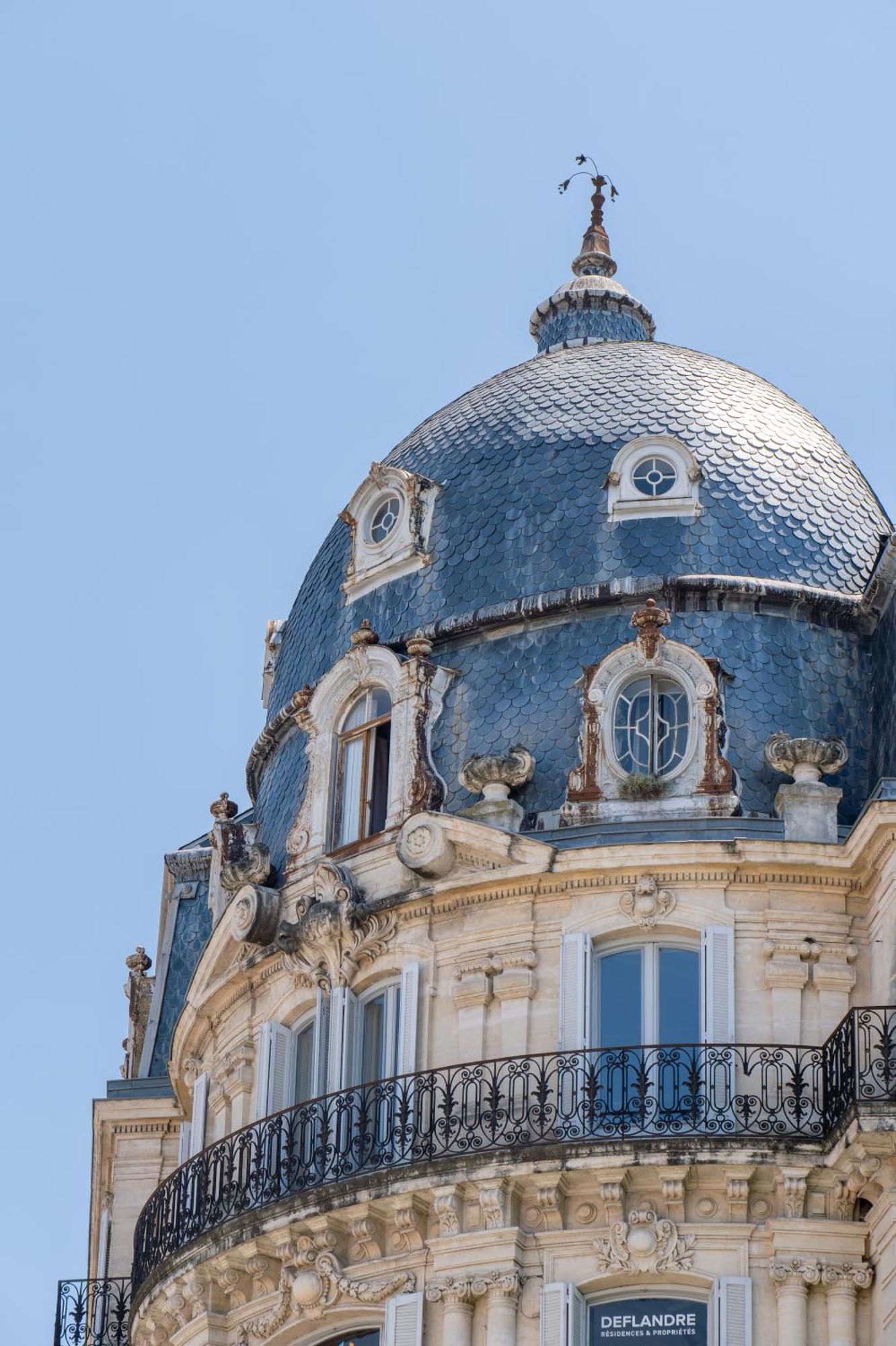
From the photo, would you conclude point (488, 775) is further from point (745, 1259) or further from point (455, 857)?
point (745, 1259)

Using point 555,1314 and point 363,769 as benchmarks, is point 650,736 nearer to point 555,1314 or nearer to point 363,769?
point 363,769

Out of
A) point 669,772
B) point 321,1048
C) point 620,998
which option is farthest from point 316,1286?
point 669,772

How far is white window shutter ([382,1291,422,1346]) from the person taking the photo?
1160 inches

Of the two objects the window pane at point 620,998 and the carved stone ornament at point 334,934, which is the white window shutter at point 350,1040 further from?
the window pane at point 620,998

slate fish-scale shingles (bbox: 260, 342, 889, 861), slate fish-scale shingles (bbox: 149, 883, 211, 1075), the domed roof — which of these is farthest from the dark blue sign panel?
slate fish-scale shingles (bbox: 149, 883, 211, 1075)

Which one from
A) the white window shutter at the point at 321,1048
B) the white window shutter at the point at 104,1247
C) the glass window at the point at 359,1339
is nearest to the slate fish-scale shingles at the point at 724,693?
the white window shutter at the point at 321,1048

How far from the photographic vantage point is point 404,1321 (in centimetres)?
2959

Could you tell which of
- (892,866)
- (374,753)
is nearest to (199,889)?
(374,753)

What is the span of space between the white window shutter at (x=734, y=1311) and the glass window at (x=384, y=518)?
9112mm

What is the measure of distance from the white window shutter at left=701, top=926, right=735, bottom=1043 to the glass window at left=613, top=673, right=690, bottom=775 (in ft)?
6.16

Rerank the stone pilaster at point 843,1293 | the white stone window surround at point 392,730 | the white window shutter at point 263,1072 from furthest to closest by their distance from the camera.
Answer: the white stone window surround at point 392,730, the white window shutter at point 263,1072, the stone pilaster at point 843,1293

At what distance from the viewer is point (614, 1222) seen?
29.2m

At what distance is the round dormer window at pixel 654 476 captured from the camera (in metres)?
33.4

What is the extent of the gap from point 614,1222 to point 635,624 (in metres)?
5.83
